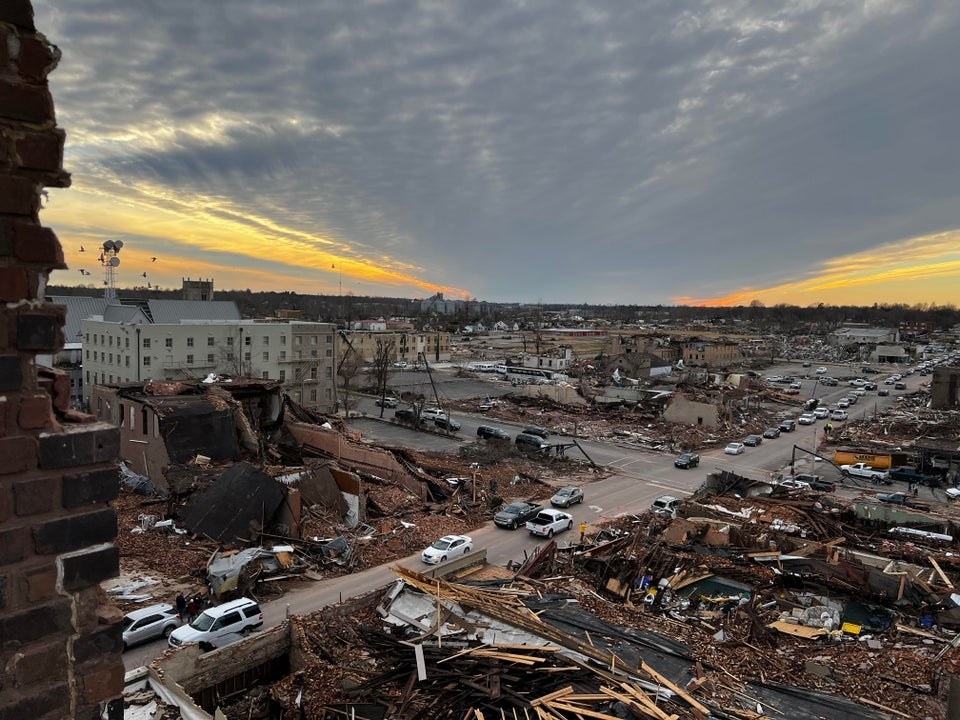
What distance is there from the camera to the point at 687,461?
33.3 m

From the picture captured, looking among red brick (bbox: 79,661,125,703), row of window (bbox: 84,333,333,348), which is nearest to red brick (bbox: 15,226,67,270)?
red brick (bbox: 79,661,125,703)

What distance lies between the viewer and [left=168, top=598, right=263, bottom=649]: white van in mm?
13430

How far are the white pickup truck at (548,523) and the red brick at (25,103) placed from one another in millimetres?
20683

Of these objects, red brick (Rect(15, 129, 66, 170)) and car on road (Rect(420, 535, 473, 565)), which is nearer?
red brick (Rect(15, 129, 66, 170))

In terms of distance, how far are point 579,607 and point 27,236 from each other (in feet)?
39.5

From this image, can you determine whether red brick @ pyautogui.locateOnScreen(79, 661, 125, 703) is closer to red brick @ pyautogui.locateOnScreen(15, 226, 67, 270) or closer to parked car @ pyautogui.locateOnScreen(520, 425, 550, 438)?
red brick @ pyautogui.locateOnScreen(15, 226, 67, 270)

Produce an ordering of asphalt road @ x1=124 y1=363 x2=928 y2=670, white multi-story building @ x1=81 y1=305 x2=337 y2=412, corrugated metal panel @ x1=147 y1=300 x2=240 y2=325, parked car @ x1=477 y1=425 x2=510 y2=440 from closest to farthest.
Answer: asphalt road @ x1=124 y1=363 x2=928 y2=670
parked car @ x1=477 y1=425 x2=510 y2=440
white multi-story building @ x1=81 y1=305 x2=337 y2=412
corrugated metal panel @ x1=147 y1=300 x2=240 y2=325

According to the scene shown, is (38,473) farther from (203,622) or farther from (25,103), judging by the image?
(203,622)

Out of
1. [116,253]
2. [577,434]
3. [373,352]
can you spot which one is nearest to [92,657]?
[577,434]

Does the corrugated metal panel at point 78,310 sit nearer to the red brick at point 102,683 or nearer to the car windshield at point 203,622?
the car windshield at point 203,622

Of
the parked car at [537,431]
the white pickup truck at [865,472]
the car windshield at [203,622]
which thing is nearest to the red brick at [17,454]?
the car windshield at [203,622]

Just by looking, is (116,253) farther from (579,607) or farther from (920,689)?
(920,689)

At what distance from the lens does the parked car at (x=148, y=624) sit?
13.5 metres

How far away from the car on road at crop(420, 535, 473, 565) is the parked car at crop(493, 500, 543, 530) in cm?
289
